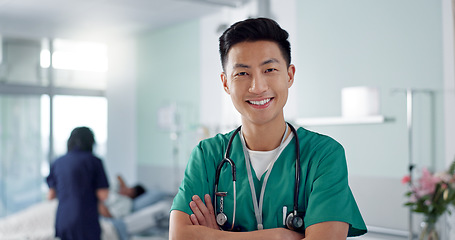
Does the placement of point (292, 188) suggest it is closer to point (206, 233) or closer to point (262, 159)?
point (262, 159)

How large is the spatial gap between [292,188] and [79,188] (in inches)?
85.3

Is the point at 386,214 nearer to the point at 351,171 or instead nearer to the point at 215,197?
the point at 351,171

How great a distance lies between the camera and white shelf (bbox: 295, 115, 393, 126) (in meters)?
3.02

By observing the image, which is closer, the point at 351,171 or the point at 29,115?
the point at 351,171

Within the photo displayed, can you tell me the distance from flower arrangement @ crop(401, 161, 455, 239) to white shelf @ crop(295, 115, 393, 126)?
58 cm

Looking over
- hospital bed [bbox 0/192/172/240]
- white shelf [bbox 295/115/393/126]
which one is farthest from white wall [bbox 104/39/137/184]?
white shelf [bbox 295/115/393/126]

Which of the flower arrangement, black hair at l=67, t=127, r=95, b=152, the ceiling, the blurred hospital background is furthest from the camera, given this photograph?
the ceiling

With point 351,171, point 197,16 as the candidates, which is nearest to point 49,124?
point 197,16

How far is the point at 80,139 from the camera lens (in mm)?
3139

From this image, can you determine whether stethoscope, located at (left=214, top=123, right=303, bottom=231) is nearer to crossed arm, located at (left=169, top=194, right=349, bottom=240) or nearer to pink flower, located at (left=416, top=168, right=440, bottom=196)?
crossed arm, located at (left=169, top=194, right=349, bottom=240)

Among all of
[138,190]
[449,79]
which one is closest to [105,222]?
[138,190]

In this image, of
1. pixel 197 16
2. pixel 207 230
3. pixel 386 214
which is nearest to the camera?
pixel 207 230

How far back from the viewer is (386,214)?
305cm

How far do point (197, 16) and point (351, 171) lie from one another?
2442 millimetres
